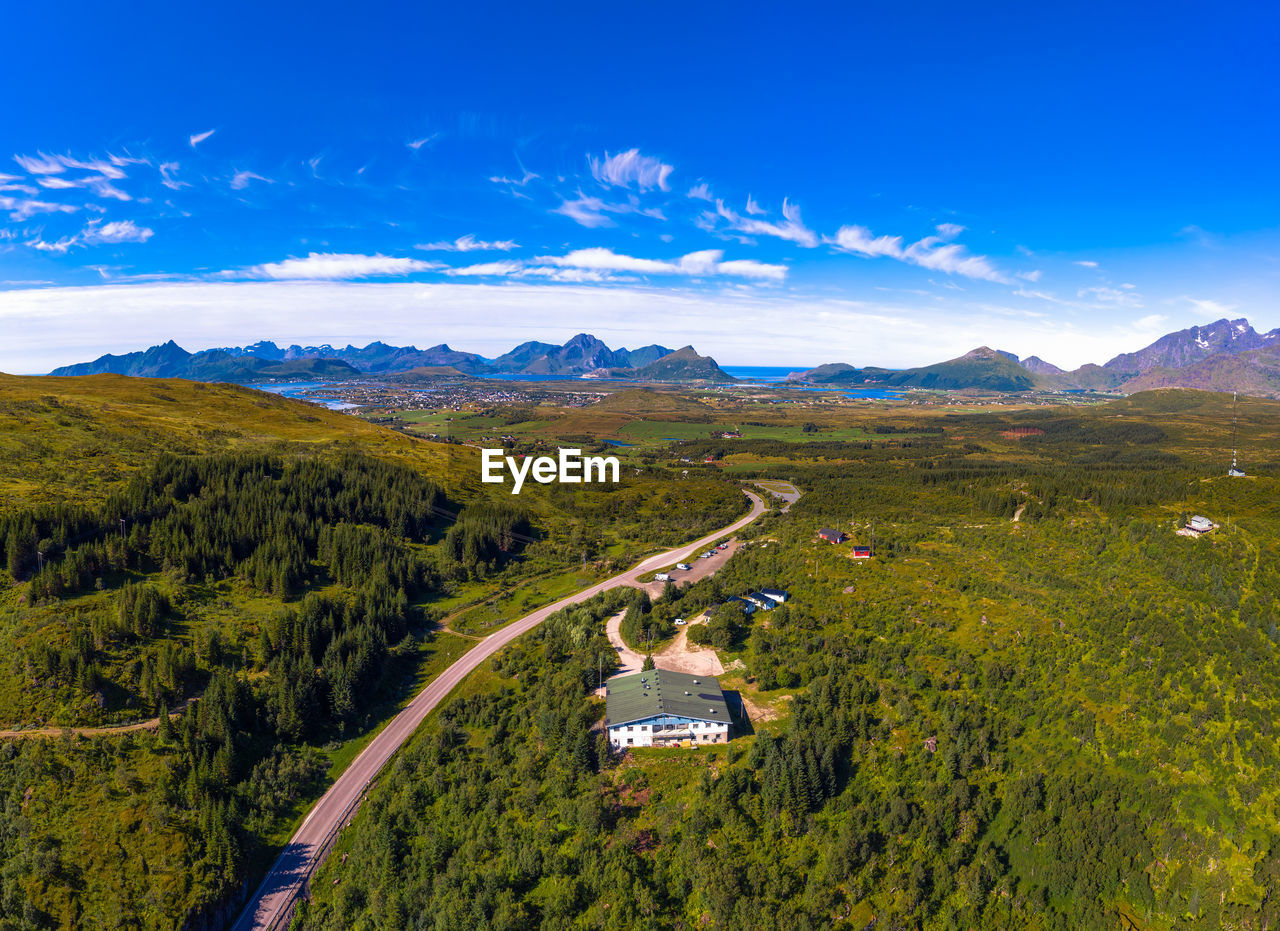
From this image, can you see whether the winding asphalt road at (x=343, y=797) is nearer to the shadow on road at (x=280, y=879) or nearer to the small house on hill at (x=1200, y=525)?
the shadow on road at (x=280, y=879)

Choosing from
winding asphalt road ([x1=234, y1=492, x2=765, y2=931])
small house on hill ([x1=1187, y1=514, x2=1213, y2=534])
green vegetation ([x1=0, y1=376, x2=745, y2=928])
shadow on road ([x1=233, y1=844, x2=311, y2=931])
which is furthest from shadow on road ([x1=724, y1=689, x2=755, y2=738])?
small house on hill ([x1=1187, y1=514, x2=1213, y2=534])

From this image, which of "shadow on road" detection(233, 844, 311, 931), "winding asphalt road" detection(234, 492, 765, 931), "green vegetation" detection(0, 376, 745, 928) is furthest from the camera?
"green vegetation" detection(0, 376, 745, 928)

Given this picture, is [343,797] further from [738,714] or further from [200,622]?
[738,714]

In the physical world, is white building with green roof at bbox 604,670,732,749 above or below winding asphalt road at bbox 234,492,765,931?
above

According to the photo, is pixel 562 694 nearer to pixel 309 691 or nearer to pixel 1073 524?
pixel 309 691

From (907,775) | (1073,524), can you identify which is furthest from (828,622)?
(1073,524)

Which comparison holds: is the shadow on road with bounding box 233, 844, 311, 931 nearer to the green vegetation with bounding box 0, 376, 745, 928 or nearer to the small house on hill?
the green vegetation with bounding box 0, 376, 745, 928
